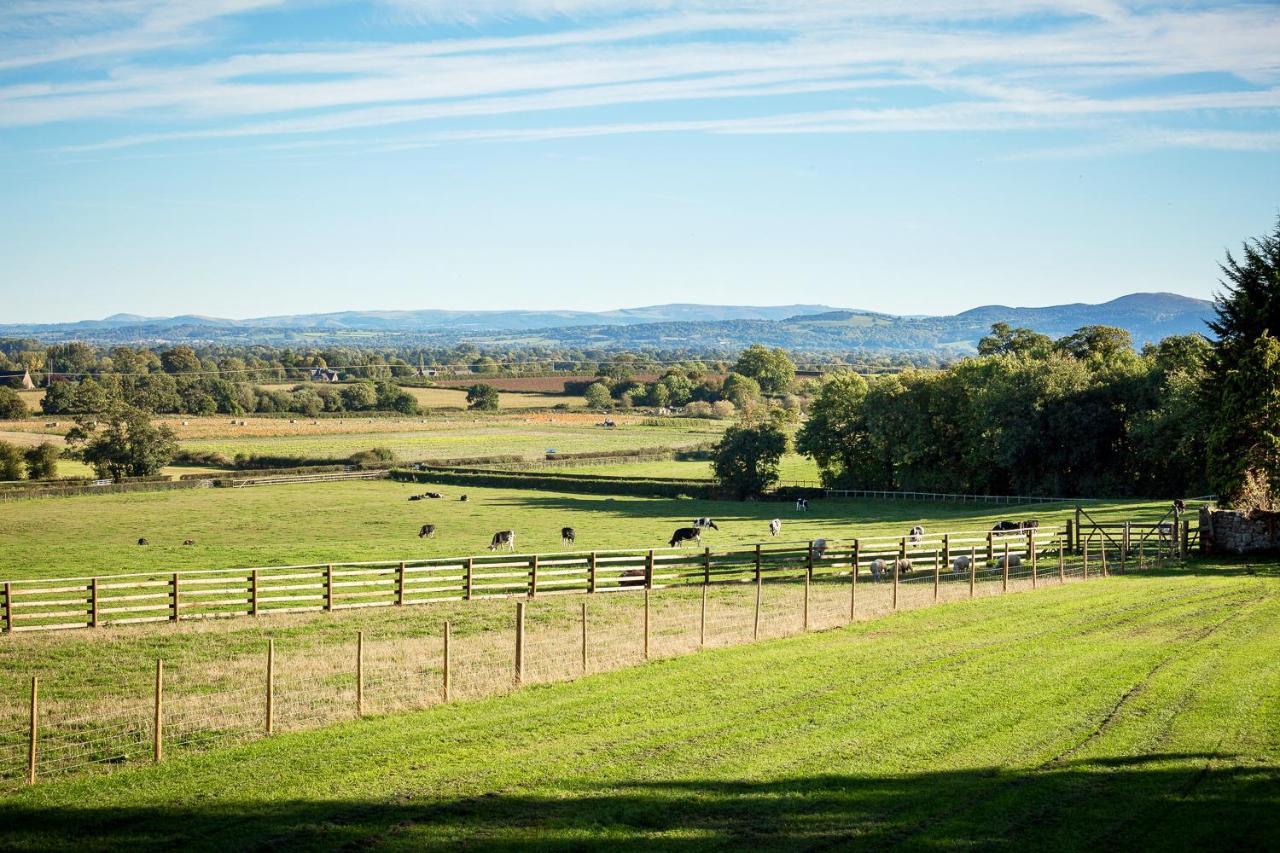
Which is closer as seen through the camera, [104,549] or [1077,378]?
[104,549]

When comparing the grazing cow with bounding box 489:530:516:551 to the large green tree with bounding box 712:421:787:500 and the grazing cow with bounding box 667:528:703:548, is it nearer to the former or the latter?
the grazing cow with bounding box 667:528:703:548

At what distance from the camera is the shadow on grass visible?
1207 cm

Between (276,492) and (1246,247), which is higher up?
(1246,247)

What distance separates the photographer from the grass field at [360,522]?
49.8 m

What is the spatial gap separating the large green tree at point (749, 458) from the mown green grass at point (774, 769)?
66.1 metres

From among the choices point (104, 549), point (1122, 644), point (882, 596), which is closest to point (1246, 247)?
point (882, 596)

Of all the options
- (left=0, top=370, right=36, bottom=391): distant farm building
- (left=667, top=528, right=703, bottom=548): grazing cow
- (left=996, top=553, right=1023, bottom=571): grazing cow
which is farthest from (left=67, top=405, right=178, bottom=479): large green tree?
(left=0, top=370, right=36, bottom=391): distant farm building

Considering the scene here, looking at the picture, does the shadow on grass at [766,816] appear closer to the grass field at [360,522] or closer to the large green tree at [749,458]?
the grass field at [360,522]

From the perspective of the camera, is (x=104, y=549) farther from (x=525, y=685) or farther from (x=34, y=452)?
(x=34, y=452)

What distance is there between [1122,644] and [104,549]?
44.0 meters

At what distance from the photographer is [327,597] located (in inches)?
1363

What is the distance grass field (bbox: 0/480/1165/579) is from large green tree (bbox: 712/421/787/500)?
140 inches

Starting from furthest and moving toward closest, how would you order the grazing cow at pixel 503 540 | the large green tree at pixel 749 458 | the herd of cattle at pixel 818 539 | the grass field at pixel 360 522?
the large green tree at pixel 749 458 → the grazing cow at pixel 503 540 → the grass field at pixel 360 522 → the herd of cattle at pixel 818 539

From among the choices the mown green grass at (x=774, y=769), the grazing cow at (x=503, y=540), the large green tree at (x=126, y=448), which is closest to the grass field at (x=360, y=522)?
→ the grazing cow at (x=503, y=540)
